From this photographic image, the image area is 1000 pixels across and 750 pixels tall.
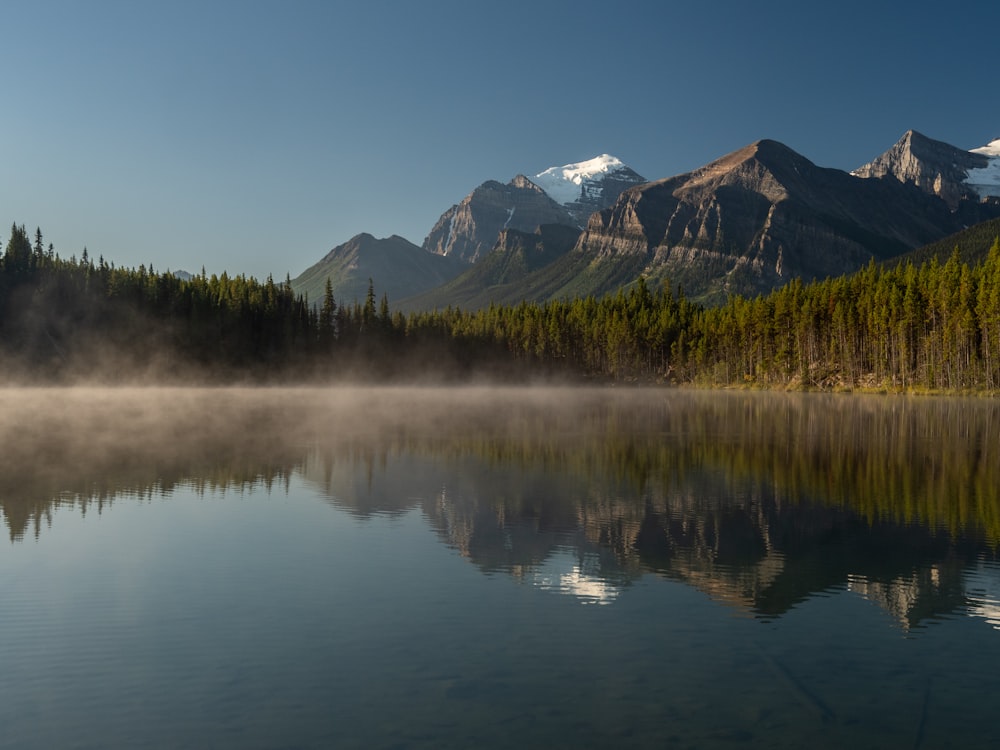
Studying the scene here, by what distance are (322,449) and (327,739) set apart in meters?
37.0

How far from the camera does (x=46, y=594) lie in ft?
57.8

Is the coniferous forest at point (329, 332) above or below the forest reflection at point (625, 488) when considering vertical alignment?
above

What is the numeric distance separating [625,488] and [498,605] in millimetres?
16634

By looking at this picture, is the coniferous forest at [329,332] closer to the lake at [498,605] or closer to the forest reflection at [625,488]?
the forest reflection at [625,488]

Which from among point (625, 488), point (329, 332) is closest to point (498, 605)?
point (625, 488)

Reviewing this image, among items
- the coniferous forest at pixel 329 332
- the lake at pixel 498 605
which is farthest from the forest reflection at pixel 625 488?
the coniferous forest at pixel 329 332

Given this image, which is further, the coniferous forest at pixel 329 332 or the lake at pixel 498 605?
the coniferous forest at pixel 329 332

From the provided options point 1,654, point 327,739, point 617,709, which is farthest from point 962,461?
point 1,654

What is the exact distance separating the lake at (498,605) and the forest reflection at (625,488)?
0.63 ft

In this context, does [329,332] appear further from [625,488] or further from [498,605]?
[498,605]

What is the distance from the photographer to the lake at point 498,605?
11469mm

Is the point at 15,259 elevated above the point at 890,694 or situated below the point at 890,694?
above

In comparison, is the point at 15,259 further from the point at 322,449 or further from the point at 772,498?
the point at 772,498

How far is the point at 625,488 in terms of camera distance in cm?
3288
